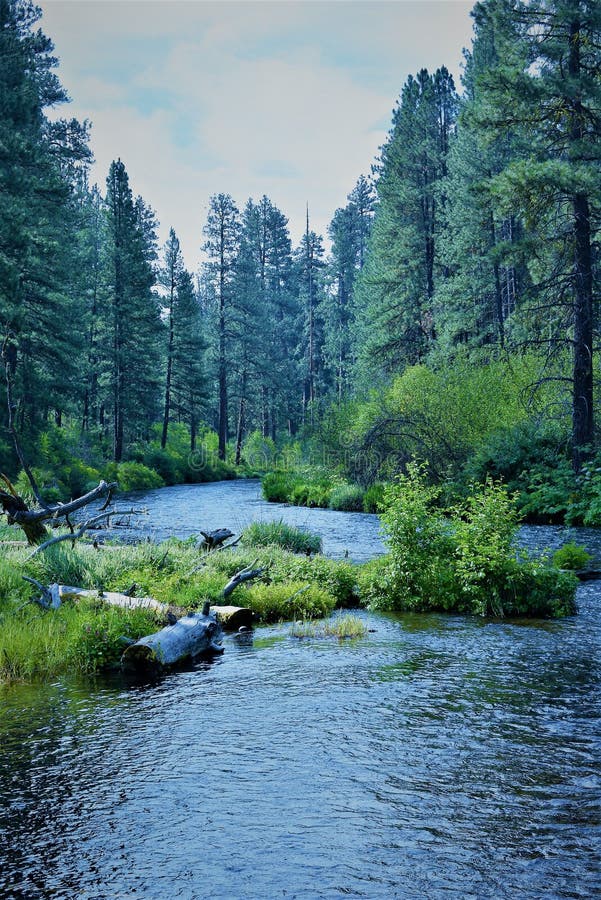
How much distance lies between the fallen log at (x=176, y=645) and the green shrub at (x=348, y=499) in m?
17.1

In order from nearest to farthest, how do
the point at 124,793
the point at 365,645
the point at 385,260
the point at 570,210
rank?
the point at 124,793
the point at 365,645
the point at 570,210
the point at 385,260

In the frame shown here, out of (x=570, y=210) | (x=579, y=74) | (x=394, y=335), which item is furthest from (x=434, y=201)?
(x=579, y=74)

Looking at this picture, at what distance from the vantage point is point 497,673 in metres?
Result: 7.91

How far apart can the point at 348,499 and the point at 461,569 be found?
1525 cm

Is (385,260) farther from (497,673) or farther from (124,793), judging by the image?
(124,793)

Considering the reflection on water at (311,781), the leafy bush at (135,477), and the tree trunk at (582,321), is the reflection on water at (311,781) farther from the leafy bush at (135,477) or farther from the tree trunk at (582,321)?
the leafy bush at (135,477)

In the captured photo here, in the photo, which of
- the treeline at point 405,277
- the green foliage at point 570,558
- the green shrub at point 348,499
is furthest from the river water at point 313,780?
the green shrub at point 348,499

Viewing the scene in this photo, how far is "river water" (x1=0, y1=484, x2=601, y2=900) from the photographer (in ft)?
13.8

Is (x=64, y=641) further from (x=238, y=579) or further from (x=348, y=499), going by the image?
(x=348, y=499)

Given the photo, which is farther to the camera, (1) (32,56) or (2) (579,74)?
(1) (32,56)

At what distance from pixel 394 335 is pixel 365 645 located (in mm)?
31202

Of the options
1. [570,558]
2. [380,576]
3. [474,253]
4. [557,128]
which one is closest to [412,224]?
[474,253]

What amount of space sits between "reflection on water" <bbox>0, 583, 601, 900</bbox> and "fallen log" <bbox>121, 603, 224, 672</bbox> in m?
0.29

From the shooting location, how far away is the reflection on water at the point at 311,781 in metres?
4.20
